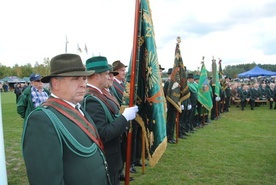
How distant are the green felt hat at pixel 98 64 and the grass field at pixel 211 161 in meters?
2.76

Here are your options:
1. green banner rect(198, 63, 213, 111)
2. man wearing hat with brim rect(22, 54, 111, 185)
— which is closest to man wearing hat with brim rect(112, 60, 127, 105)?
man wearing hat with brim rect(22, 54, 111, 185)

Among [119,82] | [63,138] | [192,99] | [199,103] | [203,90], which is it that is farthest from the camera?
[199,103]

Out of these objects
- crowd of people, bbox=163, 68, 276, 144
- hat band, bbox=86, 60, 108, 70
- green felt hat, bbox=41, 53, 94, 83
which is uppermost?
hat band, bbox=86, 60, 108, 70

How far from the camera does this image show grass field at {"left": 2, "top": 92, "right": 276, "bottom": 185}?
17.5 ft

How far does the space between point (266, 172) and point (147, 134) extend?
343 centimetres

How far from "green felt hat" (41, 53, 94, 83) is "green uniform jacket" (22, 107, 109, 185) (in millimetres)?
304

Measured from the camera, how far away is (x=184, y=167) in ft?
19.9

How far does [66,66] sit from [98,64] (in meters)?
1.23

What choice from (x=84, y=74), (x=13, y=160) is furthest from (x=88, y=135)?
(x=13, y=160)

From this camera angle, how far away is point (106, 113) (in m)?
3.11

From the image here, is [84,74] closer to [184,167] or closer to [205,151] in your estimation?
[184,167]

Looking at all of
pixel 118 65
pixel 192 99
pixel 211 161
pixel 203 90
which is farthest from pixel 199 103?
pixel 118 65

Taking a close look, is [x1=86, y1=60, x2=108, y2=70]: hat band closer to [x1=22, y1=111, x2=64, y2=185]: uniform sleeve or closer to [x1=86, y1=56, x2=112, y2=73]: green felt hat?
[x1=86, y1=56, x2=112, y2=73]: green felt hat

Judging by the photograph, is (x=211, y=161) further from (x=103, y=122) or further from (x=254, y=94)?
(x=254, y=94)
